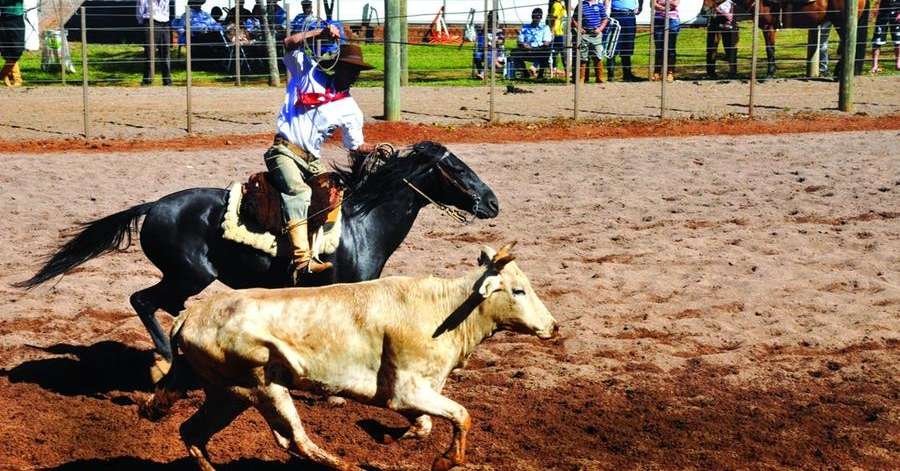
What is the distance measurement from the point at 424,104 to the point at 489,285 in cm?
1327

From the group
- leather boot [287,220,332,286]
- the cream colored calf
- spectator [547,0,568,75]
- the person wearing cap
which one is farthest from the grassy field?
the cream colored calf

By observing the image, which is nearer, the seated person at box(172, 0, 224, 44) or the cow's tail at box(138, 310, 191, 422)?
the cow's tail at box(138, 310, 191, 422)

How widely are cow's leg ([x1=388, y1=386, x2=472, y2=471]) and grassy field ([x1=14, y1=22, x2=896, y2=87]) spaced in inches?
575

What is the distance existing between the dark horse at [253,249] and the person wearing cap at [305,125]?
21cm

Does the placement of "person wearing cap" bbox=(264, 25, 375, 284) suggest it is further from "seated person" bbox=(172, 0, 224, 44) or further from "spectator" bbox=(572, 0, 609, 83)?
"seated person" bbox=(172, 0, 224, 44)

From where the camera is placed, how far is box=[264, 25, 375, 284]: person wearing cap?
8383mm

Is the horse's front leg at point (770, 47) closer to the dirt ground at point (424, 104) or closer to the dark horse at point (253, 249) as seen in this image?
the dirt ground at point (424, 104)

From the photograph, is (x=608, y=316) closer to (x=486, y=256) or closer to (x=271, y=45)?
(x=486, y=256)

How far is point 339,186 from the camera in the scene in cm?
870

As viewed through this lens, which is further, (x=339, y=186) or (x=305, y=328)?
(x=339, y=186)

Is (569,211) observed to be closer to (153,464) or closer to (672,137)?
(672,137)

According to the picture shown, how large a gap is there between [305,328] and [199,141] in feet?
37.1

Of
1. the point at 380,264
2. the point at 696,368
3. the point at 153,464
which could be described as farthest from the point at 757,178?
the point at 153,464

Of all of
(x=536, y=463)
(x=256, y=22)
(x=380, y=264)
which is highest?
(x=256, y=22)
